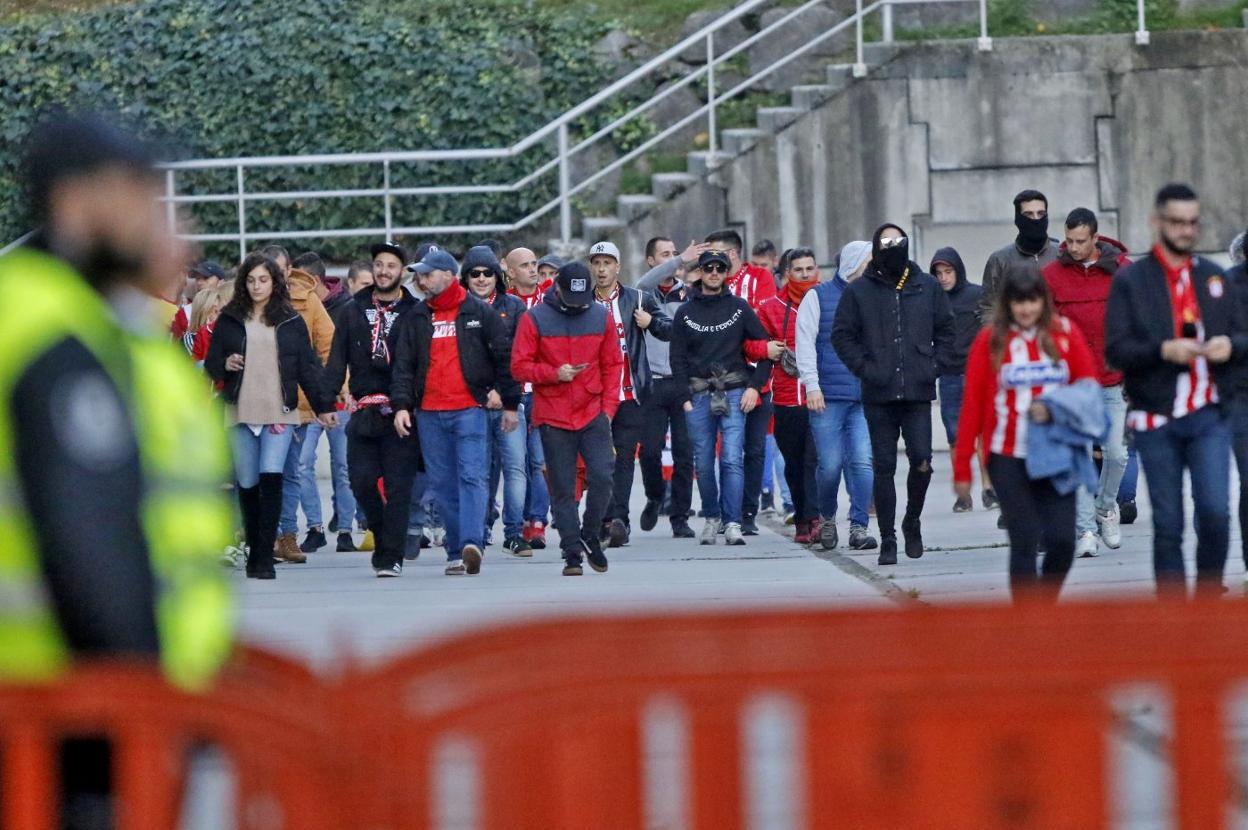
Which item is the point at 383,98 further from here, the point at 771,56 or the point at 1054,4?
the point at 1054,4

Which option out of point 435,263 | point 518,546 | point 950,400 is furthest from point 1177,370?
Result: point 950,400

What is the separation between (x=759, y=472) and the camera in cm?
1379

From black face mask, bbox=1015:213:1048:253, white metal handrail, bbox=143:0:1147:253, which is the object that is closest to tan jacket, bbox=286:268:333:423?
black face mask, bbox=1015:213:1048:253

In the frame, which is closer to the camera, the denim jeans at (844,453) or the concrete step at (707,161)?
the denim jeans at (844,453)

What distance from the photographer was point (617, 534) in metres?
13.4

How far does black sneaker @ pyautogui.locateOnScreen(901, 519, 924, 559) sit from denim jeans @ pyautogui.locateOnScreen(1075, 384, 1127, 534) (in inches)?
35.7

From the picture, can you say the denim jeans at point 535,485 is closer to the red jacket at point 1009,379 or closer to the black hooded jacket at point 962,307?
the black hooded jacket at point 962,307

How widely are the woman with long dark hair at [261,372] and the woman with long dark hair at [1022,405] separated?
475 centimetres

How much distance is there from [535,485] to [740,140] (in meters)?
6.76

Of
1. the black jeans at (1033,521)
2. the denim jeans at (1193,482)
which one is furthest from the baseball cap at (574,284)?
the denim jeans at (1193,482)

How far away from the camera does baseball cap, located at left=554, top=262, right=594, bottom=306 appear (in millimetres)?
11859

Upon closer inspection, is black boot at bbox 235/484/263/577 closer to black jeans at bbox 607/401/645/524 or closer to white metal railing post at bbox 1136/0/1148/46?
black jeans at bbox 607/401/645/524

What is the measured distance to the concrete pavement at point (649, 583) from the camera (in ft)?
32.7

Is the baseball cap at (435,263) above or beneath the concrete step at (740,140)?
beneath
